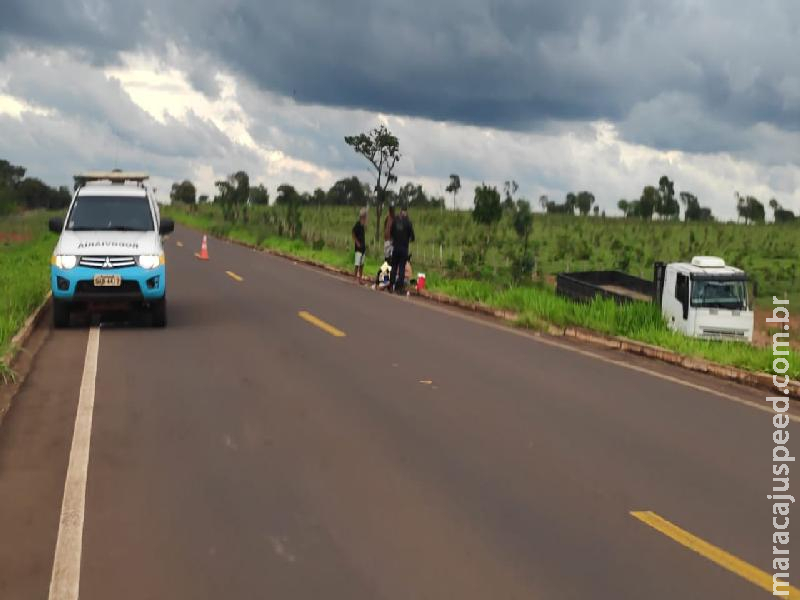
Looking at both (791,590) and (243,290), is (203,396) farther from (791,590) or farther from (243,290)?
(243,290)

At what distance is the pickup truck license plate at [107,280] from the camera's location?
46.6 feet

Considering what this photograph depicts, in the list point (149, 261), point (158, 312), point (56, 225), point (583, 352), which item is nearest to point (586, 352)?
point (583, 352)

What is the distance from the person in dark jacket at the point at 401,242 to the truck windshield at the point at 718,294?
7471 mm

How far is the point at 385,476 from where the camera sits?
6.73m

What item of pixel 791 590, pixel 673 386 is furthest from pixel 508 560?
pixel 673 386

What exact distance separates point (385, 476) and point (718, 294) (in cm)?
1043

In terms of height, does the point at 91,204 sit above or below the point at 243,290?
above

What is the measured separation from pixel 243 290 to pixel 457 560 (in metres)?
17.0

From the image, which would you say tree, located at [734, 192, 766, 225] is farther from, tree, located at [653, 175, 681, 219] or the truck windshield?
the truck windshield

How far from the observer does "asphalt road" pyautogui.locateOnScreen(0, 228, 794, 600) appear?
4965 millimetres

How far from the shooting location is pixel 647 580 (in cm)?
490

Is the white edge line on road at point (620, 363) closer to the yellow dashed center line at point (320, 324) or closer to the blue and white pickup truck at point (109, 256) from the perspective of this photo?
the yellow dashed center line at point (320, 324)

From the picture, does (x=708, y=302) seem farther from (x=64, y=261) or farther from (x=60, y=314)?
(x=60, y=314)

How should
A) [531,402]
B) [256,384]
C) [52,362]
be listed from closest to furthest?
[531,402] < [256,384] < [52,362]
